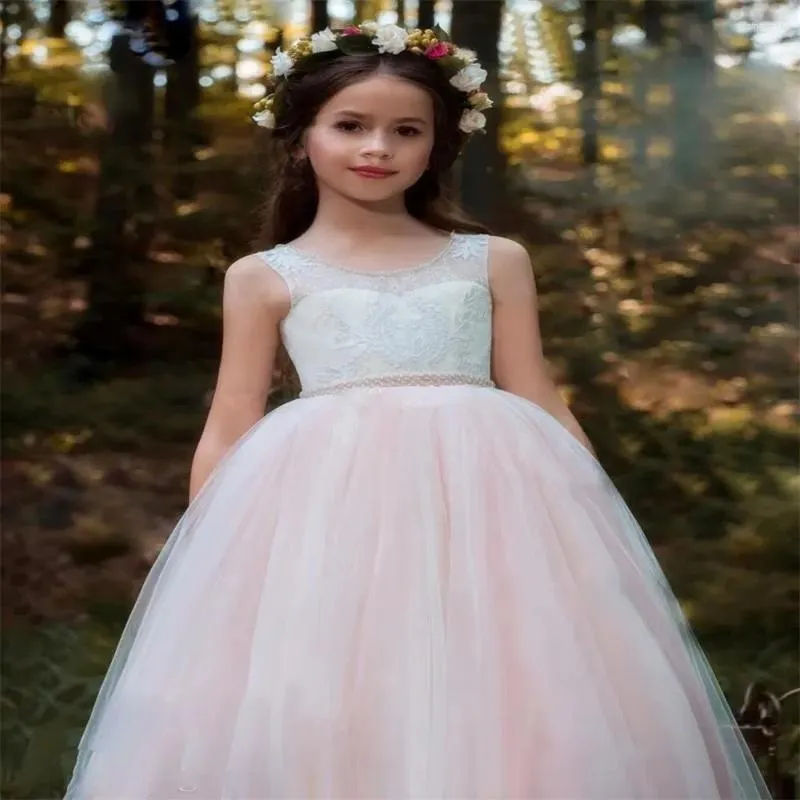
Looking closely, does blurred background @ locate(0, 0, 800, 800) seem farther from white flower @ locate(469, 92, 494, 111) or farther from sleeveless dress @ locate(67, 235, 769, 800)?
sleeveless dress @ locate(67, 235, 769, 800)

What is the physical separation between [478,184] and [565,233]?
19cm

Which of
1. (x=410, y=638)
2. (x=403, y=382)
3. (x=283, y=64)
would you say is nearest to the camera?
(x=410, y=638)

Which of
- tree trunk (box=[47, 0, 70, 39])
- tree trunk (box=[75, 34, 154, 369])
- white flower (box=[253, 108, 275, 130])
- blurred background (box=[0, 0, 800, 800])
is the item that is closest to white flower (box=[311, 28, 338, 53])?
white flower (box=[253, 108, 275, 130])

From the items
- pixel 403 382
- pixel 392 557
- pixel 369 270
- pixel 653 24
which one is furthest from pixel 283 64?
pixel 653 24

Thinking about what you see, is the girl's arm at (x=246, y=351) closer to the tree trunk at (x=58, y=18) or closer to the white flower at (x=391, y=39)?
the white flower at (x=391, y=39)

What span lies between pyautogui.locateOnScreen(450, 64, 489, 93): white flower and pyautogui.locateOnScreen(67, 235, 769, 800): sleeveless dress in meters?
0.31

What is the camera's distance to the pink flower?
1.20 meters

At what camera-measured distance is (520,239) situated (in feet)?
6.21

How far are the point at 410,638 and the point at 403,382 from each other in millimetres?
307

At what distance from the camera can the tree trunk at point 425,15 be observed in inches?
72.2

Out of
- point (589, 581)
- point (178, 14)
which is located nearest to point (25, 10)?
point (178, 14)

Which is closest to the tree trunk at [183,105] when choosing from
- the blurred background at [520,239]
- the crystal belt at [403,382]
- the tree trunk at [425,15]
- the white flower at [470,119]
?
the blurred background at [520,239]

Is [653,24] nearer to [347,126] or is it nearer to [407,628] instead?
[347,126]

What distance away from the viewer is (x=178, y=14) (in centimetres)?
186
